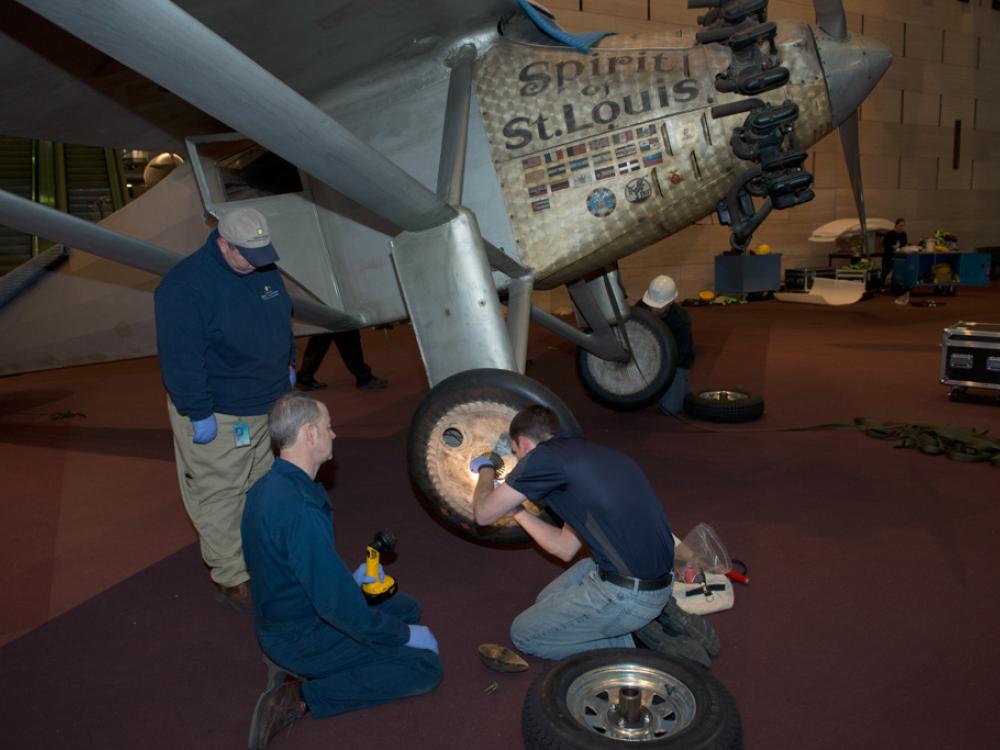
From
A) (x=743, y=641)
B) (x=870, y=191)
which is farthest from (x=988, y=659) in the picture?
(x=870, y=191)

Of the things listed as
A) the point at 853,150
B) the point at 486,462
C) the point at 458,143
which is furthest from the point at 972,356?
the point at 486,462

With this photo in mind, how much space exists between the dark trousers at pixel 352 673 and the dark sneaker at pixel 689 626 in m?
0.95

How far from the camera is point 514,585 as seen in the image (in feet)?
11.7

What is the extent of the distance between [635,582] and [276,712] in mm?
1315

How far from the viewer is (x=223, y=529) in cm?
344

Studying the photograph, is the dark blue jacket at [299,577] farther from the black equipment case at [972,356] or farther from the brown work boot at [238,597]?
the black equipment case at [972,356]

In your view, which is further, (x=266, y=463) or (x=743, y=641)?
(x=266, y=463)

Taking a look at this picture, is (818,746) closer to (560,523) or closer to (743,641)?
(743,641)

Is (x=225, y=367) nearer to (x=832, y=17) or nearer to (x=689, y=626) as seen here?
(x=689, y=626)

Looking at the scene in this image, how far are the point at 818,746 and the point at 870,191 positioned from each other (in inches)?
815

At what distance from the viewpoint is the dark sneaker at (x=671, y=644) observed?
271 cm

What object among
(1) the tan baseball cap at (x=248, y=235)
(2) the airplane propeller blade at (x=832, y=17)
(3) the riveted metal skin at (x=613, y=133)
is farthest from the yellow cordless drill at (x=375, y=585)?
(2) the airplane propeller blade at (x=832, y=17)

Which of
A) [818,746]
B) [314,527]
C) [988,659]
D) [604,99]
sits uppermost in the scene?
[604,99]

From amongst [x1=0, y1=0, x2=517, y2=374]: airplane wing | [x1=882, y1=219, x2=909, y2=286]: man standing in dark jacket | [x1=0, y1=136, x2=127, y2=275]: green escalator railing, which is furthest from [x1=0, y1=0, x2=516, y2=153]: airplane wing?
[x1=882, y1=219, x2=909, y2=286]: man standing in dark jacket
